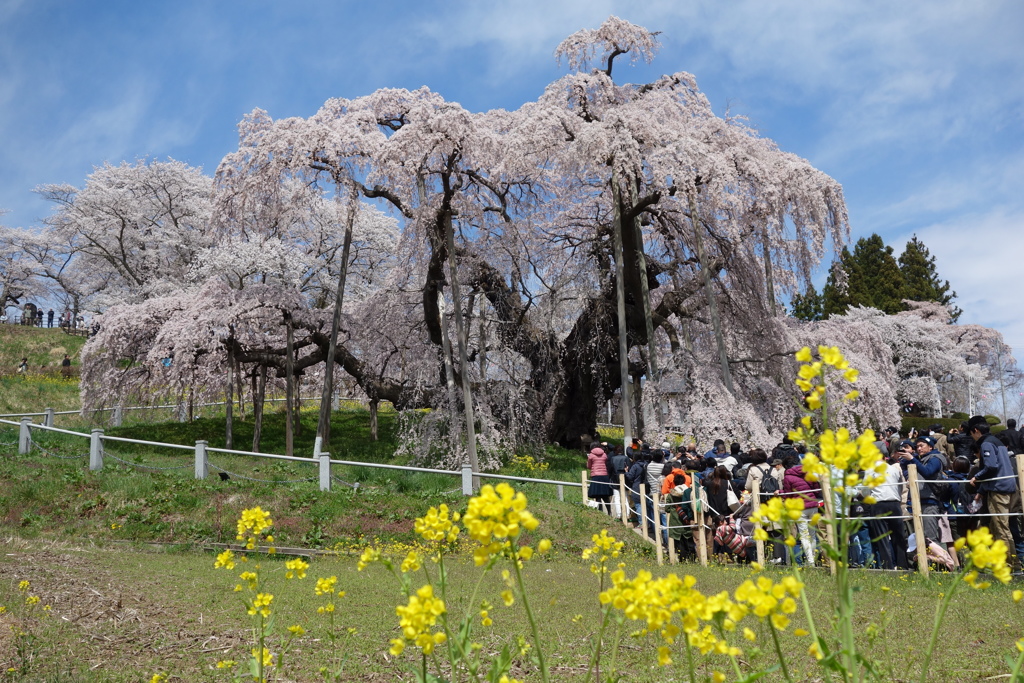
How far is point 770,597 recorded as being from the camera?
1542 mm

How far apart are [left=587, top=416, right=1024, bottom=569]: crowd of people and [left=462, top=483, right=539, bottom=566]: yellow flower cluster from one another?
20.9ft

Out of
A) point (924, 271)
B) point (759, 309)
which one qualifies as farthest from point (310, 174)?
point (924, 271)

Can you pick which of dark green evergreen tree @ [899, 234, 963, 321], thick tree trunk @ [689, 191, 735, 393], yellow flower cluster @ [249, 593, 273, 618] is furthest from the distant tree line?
yellow flower cluster @ [249, 593, 273, 618]

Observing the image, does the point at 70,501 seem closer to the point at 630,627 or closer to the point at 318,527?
the point at 318,527

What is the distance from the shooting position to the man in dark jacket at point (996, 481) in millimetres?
8133

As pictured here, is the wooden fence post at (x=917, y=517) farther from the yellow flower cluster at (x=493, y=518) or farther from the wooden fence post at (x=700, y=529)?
the yellow flower cluster at (x=493, y=518)

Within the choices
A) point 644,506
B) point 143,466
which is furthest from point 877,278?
point 143,466

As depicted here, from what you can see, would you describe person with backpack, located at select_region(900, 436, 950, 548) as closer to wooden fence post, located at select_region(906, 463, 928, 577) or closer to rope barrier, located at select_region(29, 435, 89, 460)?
wooden fence post, located at select_region(906, 463, 928, 577)

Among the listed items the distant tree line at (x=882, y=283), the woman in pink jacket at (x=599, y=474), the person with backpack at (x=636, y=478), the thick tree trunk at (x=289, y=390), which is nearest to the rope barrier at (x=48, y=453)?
the thick tree trunk at (x=289, y=390)

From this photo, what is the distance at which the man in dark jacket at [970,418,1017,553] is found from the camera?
8133 millimetres

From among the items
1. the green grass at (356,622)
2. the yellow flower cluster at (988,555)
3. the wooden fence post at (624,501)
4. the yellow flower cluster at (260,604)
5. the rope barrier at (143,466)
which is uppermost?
the yellow flower cluster at (988,555)

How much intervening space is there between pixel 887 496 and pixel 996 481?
115cm

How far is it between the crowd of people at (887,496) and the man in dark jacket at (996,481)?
1 cm

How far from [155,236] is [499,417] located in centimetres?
2348
